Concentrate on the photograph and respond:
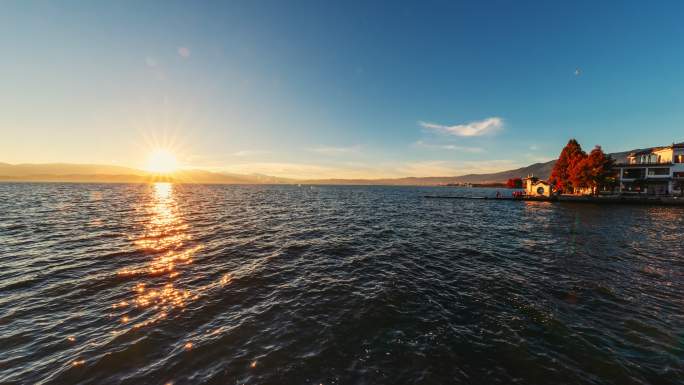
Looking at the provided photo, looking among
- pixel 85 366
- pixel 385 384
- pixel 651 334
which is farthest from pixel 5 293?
pixel 651 334

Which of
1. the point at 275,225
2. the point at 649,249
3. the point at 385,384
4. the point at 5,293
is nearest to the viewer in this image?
the point at 385,384

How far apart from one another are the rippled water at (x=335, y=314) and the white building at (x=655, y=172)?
74732mm

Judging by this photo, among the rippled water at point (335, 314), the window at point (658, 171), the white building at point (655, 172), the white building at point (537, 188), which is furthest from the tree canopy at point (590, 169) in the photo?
the rippled water at point (335, 314)

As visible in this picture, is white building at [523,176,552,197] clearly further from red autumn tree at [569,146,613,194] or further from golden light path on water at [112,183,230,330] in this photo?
golden light path on water at [112,183,230,330]

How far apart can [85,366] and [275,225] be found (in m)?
22.8

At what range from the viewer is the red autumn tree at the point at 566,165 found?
72.6m

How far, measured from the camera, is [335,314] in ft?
32.7

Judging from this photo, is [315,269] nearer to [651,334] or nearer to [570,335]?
[570,335]

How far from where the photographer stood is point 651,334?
28.6 feet

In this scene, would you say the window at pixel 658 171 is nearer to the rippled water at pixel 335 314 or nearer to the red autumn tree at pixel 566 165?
the red autumn tree at pixel 566 165

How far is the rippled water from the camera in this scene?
703 centimetres

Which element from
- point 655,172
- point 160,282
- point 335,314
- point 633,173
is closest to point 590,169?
point 633,173

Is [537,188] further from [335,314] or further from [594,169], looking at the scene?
[335,314]

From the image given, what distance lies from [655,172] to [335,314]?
104 meters
